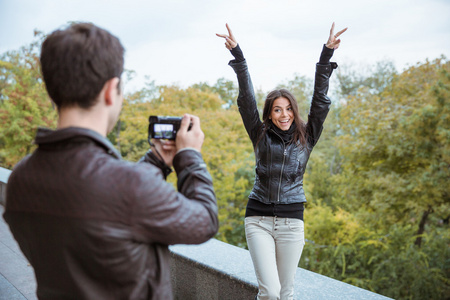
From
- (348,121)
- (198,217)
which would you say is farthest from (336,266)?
(198,217)

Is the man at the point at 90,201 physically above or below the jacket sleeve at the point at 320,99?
below

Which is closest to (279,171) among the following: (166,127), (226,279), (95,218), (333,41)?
(226,279)

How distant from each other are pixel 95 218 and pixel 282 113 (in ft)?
6.93

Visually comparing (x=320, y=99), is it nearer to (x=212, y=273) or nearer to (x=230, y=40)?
(x=230, y=40)

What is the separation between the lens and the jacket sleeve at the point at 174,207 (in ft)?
3.07

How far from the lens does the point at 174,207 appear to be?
3.21 feet

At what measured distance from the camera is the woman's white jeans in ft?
7.98

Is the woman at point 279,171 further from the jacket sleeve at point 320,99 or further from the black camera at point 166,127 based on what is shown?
the black camera at point 166,127

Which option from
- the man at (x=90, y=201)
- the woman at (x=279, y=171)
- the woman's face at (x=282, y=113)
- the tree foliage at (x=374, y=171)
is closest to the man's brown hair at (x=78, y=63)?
the man at (x=90, y=201)

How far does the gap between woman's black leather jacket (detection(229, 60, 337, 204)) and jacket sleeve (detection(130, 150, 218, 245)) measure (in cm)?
157

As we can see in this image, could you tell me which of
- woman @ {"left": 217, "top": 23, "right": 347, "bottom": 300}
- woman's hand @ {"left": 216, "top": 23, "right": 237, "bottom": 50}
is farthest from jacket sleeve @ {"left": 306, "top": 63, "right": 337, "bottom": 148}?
woman's hand @ {"left": 216, "top": 23, "right": 237, "bottom": 50}

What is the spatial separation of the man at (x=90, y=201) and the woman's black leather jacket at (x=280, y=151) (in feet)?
5.35

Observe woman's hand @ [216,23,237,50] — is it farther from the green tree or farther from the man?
the green tree

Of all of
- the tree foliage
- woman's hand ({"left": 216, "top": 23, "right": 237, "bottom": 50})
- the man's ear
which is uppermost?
woman's hand ({"left": 216, "top": 23, "right": 237, "bottom": 50})
